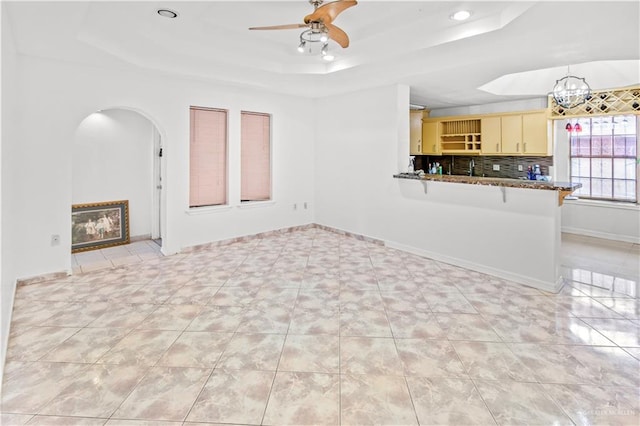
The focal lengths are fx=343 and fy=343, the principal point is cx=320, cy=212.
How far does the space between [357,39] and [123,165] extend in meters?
4.11

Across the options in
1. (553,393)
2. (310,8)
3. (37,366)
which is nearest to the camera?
(553,393)

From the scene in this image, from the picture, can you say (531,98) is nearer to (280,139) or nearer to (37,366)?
(280,139)

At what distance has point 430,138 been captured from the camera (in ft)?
25.2

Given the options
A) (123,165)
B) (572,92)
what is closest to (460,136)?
(572,92)

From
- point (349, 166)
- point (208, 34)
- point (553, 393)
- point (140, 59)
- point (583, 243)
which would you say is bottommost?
point (553, 393)

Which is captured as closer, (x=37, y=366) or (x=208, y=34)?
(x=37, y=366)

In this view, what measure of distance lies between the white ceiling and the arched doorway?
1.34 metres

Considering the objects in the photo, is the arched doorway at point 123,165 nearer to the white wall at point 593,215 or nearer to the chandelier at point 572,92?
the chandelier at point 572,92

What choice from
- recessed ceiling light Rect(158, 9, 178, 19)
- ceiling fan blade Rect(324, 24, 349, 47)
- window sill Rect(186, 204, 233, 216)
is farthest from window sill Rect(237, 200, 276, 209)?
ceiling fan blade Rect(324, 24, 349, 47)

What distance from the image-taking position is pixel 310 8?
137 inches

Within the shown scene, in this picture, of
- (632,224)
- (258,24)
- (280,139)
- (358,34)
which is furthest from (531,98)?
(258,24)

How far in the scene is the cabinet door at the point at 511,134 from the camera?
6391 millimetres

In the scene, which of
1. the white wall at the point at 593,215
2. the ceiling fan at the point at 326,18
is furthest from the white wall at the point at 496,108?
the ceiling fan at the point at 326,18

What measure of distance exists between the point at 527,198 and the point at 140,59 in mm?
4894
